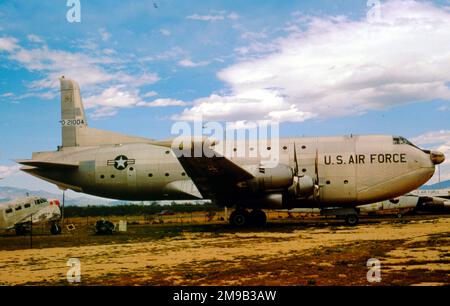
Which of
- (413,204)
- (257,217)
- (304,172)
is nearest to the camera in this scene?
(304,172)

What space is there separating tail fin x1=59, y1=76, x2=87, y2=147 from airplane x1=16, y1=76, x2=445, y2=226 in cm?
6

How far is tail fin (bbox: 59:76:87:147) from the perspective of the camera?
26281mm

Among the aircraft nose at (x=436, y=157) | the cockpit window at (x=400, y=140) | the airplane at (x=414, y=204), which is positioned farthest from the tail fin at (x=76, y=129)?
the airplane at (x=414, y=204)

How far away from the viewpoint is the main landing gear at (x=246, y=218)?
73.9 ft

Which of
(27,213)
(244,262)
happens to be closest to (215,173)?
(244,262)

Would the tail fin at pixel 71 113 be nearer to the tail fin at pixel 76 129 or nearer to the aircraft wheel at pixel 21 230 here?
the tail fin at pixel 76 129

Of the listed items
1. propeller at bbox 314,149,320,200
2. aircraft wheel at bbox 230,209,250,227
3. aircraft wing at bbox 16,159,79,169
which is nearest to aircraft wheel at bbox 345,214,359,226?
propeller at bbox 314,149,320,200

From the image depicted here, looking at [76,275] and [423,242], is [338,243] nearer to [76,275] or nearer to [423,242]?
[423,242]

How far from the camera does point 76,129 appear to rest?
26266 millimetres

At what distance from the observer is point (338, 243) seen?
45.4 feet

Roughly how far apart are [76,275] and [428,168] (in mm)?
19484

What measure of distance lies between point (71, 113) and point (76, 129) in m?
1.13

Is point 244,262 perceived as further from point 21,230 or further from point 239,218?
point 21,230
